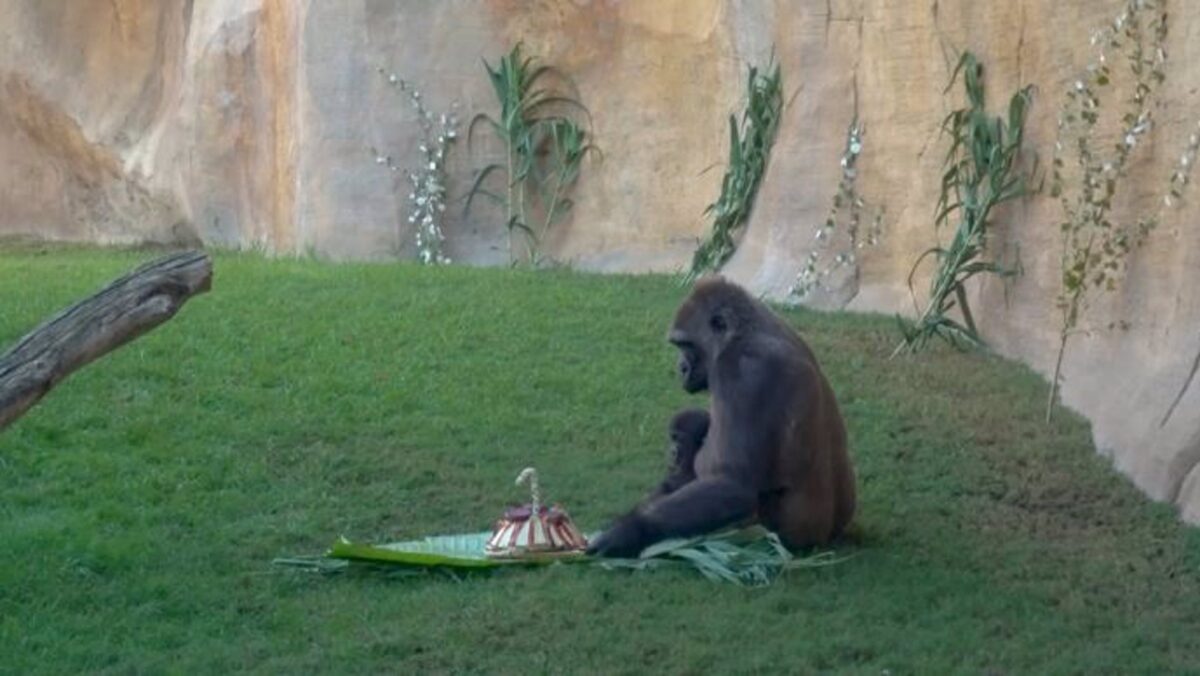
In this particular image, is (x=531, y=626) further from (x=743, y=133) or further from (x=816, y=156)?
(x=743, y=133)

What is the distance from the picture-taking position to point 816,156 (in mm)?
10852

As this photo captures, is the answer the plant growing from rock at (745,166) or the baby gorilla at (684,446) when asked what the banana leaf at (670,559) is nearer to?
the baby gorilla at (684,446)

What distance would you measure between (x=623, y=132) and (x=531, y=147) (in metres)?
0.63

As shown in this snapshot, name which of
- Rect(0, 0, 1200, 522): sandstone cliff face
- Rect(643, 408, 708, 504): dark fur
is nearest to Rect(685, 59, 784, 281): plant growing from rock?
Rect(0, 0, 1200, 522): sandstone cliff face

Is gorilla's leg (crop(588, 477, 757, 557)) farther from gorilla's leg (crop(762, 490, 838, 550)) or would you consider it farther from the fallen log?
the fallen log

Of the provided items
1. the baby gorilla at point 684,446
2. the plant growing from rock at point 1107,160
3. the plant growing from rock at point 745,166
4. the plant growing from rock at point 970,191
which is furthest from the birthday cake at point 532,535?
the plant growing from rock at point 745,166

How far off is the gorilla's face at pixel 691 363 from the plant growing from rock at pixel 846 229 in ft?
11.9

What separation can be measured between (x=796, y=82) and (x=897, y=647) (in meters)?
5.90

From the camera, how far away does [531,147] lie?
1307 cm

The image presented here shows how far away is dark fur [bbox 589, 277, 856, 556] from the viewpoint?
6430 millimetres

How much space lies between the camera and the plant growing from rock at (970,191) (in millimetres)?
9156

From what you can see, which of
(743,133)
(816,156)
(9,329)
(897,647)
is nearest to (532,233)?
(743,133)

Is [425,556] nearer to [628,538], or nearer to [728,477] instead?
[628,538]

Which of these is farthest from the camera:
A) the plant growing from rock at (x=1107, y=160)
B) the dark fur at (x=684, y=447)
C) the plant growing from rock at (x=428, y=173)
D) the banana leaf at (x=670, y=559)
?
the plant growing from rock at (x=428, y=173)
